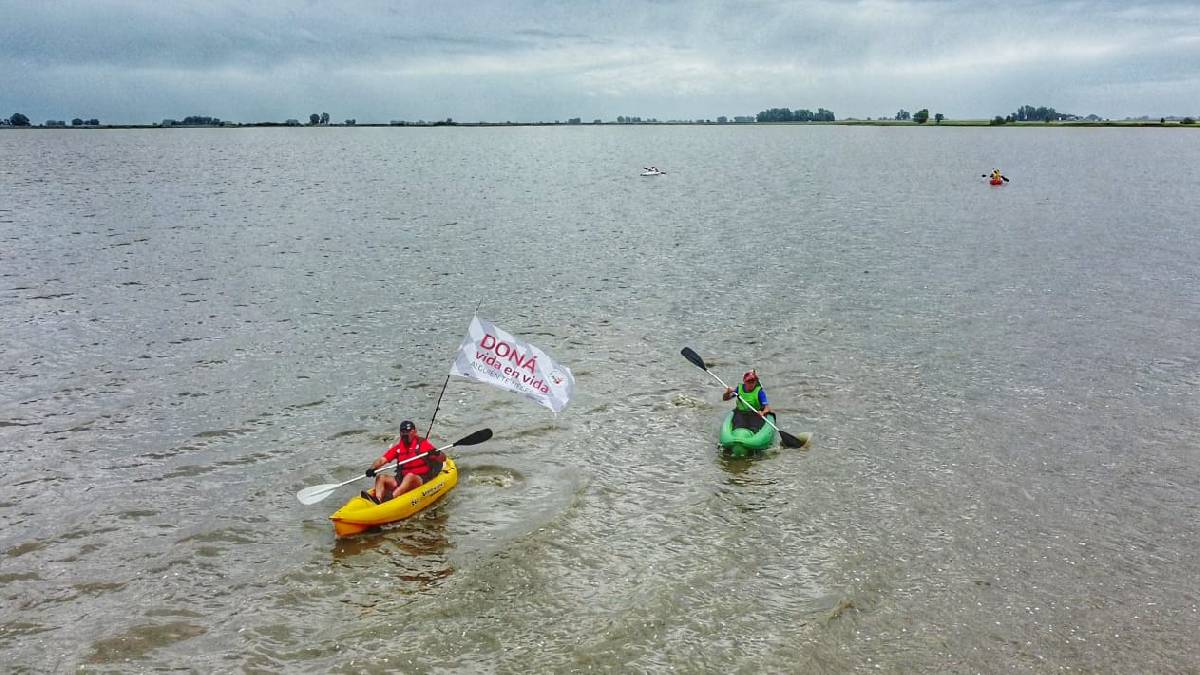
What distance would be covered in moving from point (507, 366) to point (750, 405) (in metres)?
6.91

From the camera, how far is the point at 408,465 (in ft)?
60.4

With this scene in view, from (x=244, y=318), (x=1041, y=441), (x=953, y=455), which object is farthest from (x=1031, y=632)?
(x=244, y=318)

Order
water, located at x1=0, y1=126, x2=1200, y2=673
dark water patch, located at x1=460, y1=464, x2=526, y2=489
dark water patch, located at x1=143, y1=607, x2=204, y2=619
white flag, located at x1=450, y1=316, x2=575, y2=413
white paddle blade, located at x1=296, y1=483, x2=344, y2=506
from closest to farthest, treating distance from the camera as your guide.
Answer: water, located at x1=0, y1=126, x2=1200, y2=673 < dark water patch, located at x1=143, y1=607, x2=204, y2=619 < white paddle blade, located at x1=296, y1=483, x2=344, y2=506 < white flag, located at x1=450, y1=316, x2=575, y2=413 < dark water patch, located at x1=460, y1=464, x2=526, y2=489

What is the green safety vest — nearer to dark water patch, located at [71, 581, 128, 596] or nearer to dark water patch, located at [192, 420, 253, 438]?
dark water patch, located at [192, 420, 253, 438]

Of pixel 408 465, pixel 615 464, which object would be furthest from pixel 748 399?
pixel 408 465

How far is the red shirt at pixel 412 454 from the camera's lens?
18.5 m

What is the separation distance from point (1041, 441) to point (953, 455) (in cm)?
287

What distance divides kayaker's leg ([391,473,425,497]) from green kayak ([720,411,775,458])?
26.4 feet

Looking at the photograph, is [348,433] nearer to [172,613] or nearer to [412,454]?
[412,454]

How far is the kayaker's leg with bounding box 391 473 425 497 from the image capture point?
1774 cm

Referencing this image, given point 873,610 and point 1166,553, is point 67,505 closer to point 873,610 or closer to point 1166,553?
point 873,610

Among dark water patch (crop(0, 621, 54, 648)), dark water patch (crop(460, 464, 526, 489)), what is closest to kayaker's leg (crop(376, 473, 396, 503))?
dark water patch (crop(460, 464, 526, 489))

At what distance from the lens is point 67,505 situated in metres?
18.2

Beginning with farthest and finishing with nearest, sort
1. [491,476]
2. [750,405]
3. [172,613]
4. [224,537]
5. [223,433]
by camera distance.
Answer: [223,433] < [750,405] < [491,476] < [224,537] < [172,613]
